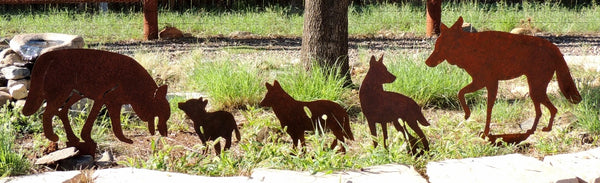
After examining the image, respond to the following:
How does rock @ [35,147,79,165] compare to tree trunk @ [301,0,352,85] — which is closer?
rock @ [35,147,79,165]

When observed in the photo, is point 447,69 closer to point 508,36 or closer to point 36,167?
point 508,36

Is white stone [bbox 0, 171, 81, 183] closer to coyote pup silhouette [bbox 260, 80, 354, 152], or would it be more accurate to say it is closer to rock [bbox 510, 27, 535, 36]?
coyote pup silhouette [bbox 260, 80, 354, 152]

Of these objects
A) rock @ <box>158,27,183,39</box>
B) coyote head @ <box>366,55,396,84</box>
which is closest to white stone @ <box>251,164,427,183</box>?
coyote head @ <box>366,55,396,84</box>

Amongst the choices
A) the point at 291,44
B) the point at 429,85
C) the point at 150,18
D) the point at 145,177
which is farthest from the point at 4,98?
the point at 291,44

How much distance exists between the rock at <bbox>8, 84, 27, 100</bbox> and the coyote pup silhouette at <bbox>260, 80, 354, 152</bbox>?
1.95m

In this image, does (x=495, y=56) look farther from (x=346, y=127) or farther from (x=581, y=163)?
(x=346, y=127)

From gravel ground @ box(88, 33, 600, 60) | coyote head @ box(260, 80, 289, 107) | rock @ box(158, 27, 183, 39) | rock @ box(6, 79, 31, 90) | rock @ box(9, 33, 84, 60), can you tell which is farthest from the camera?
rock @ box(158, 27, 183, 39)

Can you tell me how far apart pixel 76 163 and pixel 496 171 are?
1971 mm

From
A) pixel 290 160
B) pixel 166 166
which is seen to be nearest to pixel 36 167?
pixel 166 166

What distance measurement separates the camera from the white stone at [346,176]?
3520 millimetres

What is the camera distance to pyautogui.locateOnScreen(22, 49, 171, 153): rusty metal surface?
376 cm

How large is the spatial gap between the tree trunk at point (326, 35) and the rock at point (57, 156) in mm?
2132

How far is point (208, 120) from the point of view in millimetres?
3912

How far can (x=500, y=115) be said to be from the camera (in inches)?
197
